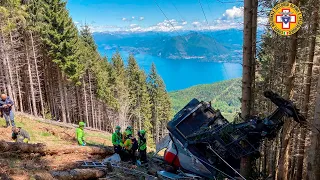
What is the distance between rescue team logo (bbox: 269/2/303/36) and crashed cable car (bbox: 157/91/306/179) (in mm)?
3279

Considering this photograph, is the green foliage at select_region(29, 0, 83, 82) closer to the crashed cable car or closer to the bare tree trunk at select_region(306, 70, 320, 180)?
the crashed cable car

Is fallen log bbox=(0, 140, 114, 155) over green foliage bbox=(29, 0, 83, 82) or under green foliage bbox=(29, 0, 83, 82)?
under

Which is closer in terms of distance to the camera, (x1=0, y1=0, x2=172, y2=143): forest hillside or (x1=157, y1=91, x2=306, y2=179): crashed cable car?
(x1=157, y1=91, x2=306, y2=179): crashed cable car

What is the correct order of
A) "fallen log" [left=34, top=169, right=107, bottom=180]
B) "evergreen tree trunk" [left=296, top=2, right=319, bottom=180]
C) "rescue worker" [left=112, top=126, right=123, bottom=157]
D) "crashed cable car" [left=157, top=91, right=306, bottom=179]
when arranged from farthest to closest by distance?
"rescue worker" [left=112, top=126, right=123, bottom=157], "evergreen tree trunk" [left=296, top=2, right=319, bottom=180], "crashed cable car" [left=157, top=91, right=306, bottom=179], "fallen log" [left=34, top=169, right=107, bottom=180]

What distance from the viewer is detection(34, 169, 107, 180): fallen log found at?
23.0 ft

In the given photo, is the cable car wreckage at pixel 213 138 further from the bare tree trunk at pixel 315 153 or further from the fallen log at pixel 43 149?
the fallen log at pixel 43 149

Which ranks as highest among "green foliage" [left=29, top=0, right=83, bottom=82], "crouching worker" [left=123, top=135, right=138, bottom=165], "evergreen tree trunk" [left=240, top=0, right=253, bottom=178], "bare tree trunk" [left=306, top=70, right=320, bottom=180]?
"green foliage" [left=29, top=0, right=83, bottom=82]

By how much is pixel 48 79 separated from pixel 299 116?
1547 inches

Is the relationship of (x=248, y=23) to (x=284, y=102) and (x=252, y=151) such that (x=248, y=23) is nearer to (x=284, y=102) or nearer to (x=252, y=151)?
(x=284, y=102)

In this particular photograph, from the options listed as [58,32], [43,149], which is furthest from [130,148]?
[58,32]

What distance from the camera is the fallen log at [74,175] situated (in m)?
7.00

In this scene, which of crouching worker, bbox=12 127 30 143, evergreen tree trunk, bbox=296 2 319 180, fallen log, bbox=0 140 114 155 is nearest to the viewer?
fallen log, bbox=0 140 114 155

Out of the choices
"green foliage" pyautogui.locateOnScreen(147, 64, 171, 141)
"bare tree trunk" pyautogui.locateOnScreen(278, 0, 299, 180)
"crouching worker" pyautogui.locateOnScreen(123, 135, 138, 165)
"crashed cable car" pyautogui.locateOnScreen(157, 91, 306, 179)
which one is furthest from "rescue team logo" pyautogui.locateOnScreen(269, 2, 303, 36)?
"green foliage" pyautogui.locateOnScreen(147, 64, 171, 141)

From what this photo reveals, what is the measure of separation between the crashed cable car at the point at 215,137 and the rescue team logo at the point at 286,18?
10.8ft
